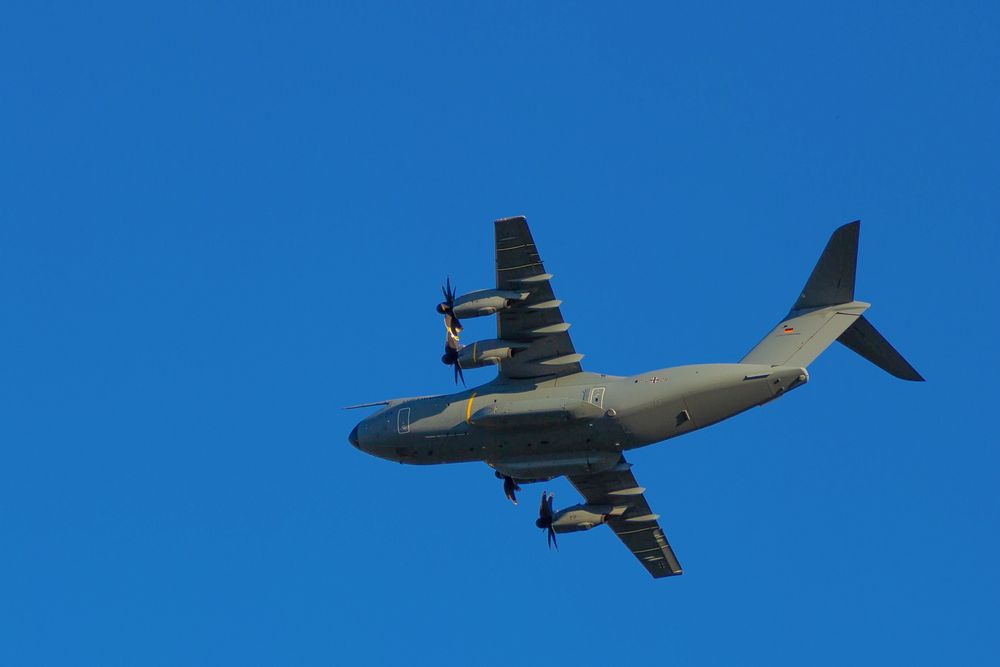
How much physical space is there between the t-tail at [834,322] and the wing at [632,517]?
6643 millimetres

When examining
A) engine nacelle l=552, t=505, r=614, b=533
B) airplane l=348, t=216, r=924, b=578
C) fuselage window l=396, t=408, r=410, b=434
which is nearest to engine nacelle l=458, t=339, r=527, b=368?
airplane l=348, t=216, r=924, b=578

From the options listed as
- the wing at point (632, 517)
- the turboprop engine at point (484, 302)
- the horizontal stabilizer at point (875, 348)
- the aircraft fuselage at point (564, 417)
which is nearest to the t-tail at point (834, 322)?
the horizontal stabilizer at point (875, 348)

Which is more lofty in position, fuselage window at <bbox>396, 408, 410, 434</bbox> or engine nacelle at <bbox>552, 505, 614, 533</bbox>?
fuselage window at <bbox>396, 408, 410, 434</bbox>

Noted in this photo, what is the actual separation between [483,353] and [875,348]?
11.1 meters

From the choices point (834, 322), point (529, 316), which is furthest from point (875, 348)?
point (529, 316)

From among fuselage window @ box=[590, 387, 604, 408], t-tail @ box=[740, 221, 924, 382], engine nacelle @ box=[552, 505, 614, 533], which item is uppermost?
t-tail @ box=[740, 221, 924, 382]

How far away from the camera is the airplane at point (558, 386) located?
150ft

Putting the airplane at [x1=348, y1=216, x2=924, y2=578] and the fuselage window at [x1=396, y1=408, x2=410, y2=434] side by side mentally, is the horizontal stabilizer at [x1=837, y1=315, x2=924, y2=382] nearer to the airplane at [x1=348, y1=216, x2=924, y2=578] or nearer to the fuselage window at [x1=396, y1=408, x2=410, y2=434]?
the airplane at [x1=348, y1=216, x2=924, y2=578]

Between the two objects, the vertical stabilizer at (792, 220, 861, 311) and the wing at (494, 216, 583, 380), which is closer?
the wing at (494, 216, 583, 380)

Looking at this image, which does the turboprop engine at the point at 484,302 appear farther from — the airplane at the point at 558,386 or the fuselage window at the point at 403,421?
the fuselage window at the point at 403,421

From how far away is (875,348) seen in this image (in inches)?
1879

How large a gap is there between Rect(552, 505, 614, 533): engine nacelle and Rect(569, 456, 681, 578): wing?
31 centimetres

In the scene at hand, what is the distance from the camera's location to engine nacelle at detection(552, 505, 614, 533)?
52375mm

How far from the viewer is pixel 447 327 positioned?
47031 millimetres
